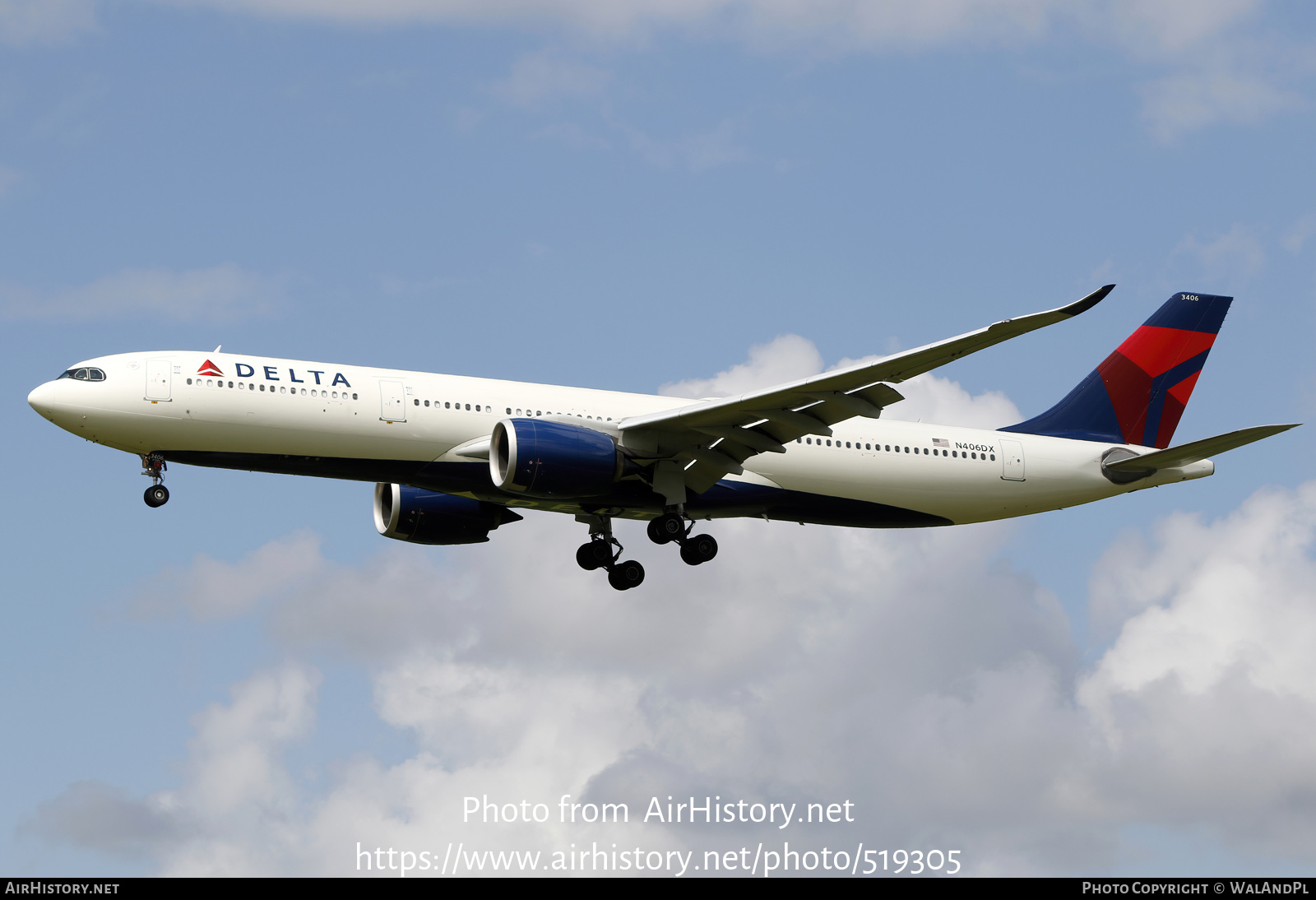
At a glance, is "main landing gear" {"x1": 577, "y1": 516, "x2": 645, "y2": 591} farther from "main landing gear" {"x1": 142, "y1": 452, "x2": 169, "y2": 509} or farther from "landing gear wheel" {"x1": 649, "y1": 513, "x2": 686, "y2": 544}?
"main landing gear" {"x1": 142, "y1": 452, "x2": 169, "y2": 509}

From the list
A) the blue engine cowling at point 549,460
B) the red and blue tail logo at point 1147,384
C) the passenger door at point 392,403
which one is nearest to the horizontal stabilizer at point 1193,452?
the red and blue tail logo at point 1147,384

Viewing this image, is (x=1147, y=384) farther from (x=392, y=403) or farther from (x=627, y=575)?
(x=392, y=403)

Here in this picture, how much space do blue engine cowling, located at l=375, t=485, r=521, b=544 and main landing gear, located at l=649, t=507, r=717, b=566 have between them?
5.45 meters

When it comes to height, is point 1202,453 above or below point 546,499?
above

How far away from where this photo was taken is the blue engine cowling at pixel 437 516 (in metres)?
40.0

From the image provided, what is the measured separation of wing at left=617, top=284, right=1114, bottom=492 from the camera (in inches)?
1182

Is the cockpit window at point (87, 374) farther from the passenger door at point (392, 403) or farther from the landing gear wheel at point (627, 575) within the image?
the landing gear wheel at point (627, 575)

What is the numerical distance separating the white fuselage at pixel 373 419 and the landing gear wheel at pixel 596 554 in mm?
2816

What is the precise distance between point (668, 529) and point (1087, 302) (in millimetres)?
12281

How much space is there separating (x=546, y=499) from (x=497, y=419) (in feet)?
7.54

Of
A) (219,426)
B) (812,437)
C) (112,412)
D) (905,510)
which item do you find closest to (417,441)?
(219,426)

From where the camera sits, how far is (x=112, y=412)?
32.3 meters

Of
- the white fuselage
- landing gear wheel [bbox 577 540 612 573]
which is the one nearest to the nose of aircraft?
the white fuselage
